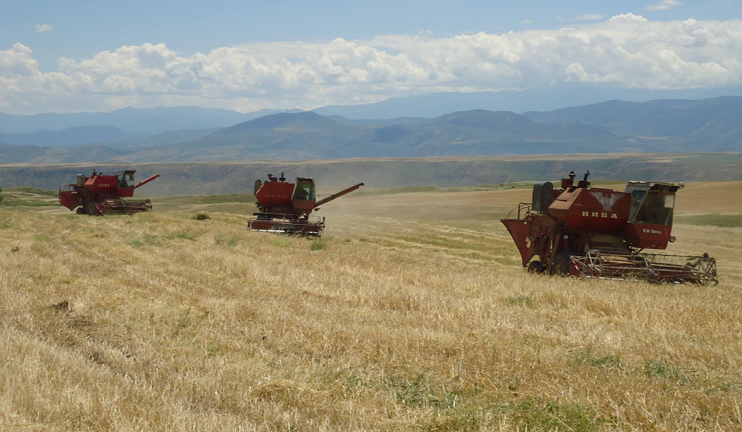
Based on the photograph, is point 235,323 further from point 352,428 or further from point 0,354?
point 352,428

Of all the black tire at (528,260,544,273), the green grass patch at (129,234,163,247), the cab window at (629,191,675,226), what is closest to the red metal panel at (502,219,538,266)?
the black tire at (528,260,544,273)

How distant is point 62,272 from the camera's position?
1184 centimetres

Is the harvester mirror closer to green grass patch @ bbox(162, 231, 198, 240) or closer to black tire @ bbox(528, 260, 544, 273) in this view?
black tire @ bbox(528, 260, 544, 273)

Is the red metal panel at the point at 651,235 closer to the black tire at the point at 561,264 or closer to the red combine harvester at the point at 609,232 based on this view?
the red combine harvester at the point at 609,232

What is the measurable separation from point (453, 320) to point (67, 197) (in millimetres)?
41957

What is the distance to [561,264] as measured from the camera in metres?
17.9

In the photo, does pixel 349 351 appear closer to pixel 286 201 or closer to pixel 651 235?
pixel 651 235

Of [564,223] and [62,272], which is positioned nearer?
[62,272]

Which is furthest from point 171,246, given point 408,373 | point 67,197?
point 67,197

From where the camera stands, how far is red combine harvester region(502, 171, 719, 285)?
15922mm

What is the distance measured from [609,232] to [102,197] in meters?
36.4

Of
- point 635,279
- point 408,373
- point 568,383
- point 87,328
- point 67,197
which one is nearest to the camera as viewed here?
point 568,383

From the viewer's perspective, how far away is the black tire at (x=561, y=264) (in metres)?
17.5

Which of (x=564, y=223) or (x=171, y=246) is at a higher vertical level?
(x=564, y=223)
